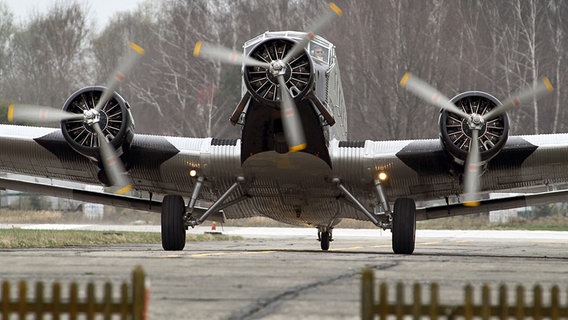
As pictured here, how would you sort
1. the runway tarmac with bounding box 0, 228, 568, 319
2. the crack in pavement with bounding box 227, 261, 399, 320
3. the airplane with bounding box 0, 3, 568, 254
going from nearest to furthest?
1. the crack in pavement with bounding box 227, 261, 399, 320
2. the runway tarmac with bounding box 0, 228, 568, 319
3. the airplane with bounding box 0, 3, 568, 254

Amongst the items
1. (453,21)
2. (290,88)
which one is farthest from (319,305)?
(453,21)

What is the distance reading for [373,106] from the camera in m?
66.9

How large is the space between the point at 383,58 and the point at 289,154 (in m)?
45.7

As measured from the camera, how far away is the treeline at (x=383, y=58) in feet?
214

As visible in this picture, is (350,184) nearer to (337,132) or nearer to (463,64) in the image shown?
(337,132)

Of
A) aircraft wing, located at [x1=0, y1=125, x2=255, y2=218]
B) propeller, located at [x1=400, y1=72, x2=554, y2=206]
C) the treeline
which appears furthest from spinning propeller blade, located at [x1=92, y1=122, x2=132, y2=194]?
the treeline

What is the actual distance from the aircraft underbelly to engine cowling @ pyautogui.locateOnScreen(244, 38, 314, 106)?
1560 millimetres

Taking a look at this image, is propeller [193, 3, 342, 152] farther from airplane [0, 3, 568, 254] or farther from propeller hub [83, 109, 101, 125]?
propeller hub [83, 109, 101, 125]

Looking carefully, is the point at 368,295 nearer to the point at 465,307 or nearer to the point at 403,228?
the point at 465,307

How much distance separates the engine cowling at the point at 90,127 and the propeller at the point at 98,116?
5.0 inches

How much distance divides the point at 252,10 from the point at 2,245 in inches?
2055

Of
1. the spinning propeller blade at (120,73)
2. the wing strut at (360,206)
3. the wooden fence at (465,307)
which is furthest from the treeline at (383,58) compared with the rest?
the wooden fence at (465,307)

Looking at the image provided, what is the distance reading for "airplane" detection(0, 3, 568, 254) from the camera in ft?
66.3

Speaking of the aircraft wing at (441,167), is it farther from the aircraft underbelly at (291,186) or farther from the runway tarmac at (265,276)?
the runway tarmac at (265,276)
